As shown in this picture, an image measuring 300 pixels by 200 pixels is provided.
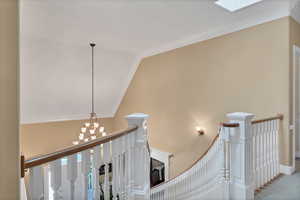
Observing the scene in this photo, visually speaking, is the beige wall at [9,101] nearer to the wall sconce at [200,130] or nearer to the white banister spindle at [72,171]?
the white banister spindle at [72,171]

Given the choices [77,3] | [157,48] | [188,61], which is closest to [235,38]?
[188,61]

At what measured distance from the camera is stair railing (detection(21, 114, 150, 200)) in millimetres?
1070

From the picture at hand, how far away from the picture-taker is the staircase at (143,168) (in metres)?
1.16

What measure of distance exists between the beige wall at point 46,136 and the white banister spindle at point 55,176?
5.92 metres

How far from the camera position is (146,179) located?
6.43 ft

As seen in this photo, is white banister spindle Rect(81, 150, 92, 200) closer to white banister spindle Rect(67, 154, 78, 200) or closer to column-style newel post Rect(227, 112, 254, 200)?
white banister spindle Rect(67, 154, 78, 200)

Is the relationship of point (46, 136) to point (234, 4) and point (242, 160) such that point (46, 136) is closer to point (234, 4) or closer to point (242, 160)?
point (242, 160)

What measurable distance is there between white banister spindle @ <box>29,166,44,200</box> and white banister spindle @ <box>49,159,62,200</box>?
54mm

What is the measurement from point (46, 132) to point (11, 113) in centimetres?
676

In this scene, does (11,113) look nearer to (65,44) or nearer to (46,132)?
(65,44)

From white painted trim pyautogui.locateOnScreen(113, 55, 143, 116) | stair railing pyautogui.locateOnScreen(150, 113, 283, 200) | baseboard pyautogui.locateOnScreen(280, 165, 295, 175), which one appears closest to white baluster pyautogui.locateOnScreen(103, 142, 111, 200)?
stair railing pyautogui.locateOnScreen(150, 113, 283, 200)

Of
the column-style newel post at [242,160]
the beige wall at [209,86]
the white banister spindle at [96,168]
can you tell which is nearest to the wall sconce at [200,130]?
the beige wall at [209,86]

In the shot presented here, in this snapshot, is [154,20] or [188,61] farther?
[188,61]

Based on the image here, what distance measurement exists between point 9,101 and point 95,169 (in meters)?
0.77
